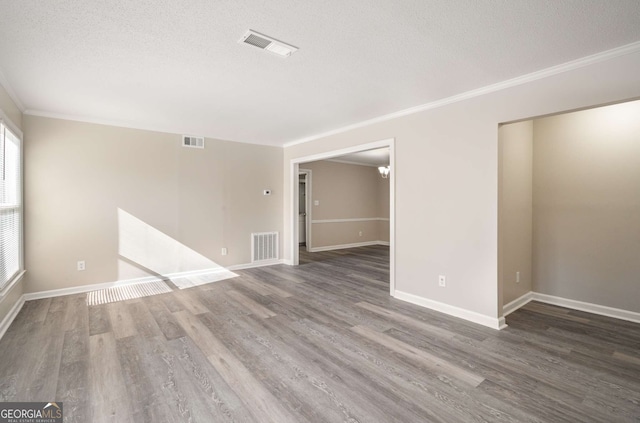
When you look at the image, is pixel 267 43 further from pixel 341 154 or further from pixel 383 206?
pixel 383 206

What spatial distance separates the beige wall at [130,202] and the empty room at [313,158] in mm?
29

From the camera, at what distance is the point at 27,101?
3572mm

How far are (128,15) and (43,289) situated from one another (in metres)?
4.01

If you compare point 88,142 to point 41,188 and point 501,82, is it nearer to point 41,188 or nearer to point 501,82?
point 41,188

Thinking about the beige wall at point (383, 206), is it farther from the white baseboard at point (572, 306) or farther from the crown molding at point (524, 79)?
the white baseboard at point (572, 306)

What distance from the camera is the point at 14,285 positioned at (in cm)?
339

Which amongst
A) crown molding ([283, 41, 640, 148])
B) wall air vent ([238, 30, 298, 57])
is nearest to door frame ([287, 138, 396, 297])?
crown molding ([283, 41, 640, 148])

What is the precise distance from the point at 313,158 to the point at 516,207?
11.0 ft

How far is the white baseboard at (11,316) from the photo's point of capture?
2920 mm

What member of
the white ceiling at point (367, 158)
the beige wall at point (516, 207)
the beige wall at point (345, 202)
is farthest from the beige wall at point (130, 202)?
the beige wall at point (516, 207)

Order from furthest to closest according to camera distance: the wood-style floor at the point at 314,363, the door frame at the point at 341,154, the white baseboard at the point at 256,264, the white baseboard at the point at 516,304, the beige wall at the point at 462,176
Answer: the white baseboard at the point at 256,264 → the door frame at the point at 341,154 → the white baseboard at the point at 516,304 → the beige wall at the point at 462,176 → the wood-style floor at the point at 314,363

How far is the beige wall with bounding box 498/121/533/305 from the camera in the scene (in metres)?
3.44

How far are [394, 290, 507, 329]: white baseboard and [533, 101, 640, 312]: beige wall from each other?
140 centimetres

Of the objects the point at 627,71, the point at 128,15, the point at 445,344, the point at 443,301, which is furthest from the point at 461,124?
the point at 128,15
